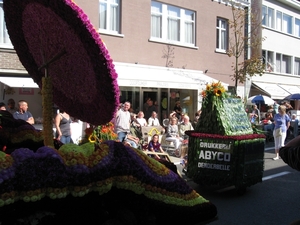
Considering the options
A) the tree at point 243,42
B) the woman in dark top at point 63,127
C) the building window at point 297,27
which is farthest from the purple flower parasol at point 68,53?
the building window at point 297,27

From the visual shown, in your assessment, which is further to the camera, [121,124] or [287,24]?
[287,24]

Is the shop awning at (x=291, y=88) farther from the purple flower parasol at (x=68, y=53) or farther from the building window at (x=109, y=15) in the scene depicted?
the purple flower parasol at (x=68, y=53)

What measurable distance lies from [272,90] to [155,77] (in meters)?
12.7

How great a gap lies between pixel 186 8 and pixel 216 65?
3.77 m

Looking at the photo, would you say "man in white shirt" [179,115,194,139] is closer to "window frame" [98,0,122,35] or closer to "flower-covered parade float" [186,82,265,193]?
"window frame" [98,0,122,35]

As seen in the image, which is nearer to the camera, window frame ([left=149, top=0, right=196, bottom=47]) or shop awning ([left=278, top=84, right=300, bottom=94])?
window frame ([left=149, top=0, right=196, bottom=47])

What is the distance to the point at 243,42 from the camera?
2027 centimetres

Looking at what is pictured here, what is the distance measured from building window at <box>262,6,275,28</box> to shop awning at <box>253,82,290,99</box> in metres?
4.42

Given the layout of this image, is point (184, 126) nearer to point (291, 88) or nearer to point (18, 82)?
point (18, 82)

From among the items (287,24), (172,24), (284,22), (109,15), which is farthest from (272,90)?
(109,15)

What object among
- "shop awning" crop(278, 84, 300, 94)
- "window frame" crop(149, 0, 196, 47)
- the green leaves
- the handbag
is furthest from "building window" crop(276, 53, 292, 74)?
the green leaves

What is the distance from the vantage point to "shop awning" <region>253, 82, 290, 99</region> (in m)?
24.0

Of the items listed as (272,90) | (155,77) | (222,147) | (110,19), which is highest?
(110,19)

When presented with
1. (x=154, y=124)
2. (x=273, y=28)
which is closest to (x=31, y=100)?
(x=154, y=124)
